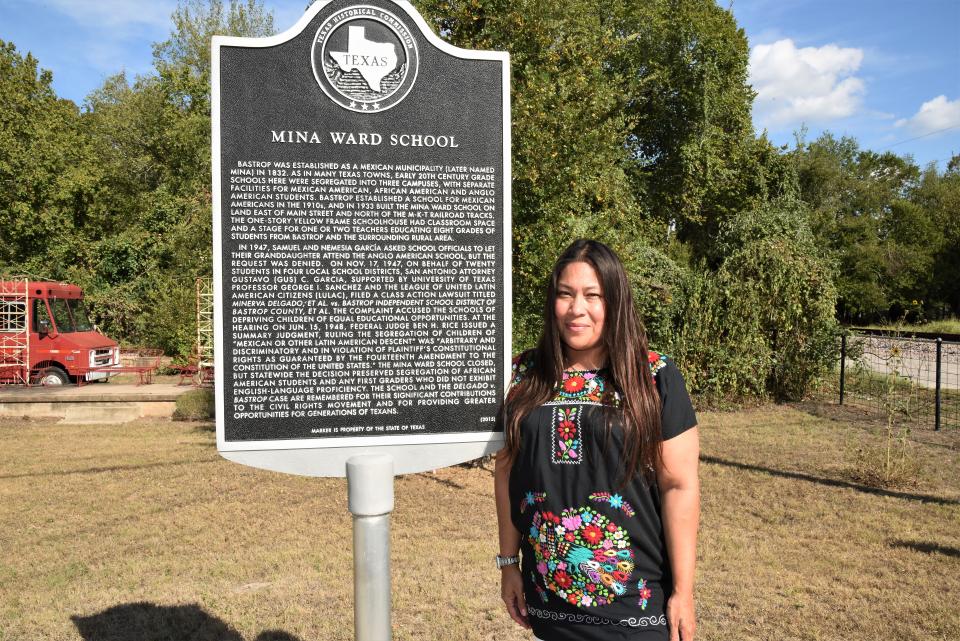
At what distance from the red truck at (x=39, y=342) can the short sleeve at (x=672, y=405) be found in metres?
16.8

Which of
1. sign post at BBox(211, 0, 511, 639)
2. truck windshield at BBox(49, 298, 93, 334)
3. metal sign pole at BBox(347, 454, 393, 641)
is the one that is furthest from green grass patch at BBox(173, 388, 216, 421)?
metal sign pole at BBox(347, 454, 393, 641)

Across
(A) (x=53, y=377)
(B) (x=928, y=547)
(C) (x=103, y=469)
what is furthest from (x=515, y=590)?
(A) (x=53, y=377)

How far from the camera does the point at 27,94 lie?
94.3 ft

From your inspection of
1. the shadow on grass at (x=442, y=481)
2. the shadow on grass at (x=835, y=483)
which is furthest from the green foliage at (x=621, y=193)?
the shadow on grass at (x=835, y=483)

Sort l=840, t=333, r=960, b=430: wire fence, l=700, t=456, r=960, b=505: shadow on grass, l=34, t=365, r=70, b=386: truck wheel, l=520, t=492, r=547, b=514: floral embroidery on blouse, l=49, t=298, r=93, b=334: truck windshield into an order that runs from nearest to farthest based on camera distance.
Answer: l=520, t=492, r=547, b=514: floral embroidery on blouse, l=700, t=456, r=960, b=505: shadow on grass, l=840, t=333, r=960, b=430: wire fence, l=34, t=365, r=70, b=386: truck wheel, l=49, t=298, r=93, b=334: truck windshield

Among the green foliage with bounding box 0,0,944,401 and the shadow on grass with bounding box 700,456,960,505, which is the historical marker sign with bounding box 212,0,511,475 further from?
the shadow on grass with bounding box 700,456,960,505

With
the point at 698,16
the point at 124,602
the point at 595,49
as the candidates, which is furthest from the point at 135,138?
the point at 124,602

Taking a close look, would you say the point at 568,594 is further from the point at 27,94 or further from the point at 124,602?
the point at 27,94

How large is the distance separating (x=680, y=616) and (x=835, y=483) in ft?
21.9

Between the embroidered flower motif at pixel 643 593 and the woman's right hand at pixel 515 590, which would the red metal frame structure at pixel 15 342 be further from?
the embroidered flower motif at pixel 643 593

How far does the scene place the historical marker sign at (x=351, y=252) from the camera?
3023 millimetres

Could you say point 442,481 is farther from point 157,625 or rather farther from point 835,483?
point 835,483

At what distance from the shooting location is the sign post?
3.01m

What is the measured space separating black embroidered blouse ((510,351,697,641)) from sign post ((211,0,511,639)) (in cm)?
80
